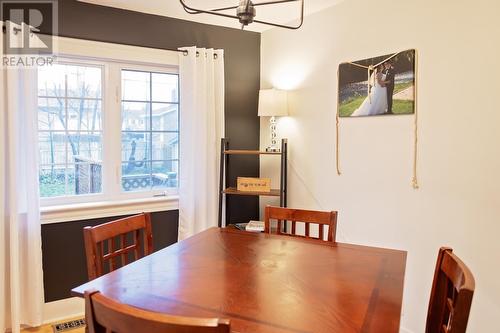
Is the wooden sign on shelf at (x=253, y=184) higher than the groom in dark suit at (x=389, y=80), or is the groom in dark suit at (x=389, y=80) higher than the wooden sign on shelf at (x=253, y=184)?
the groom in dark suit at (x=389, y=80)

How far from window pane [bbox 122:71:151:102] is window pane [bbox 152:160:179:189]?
561mm

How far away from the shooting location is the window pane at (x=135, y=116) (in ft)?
10.2

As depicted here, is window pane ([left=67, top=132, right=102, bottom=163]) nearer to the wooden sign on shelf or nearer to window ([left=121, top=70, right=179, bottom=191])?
window ([left=121, top=70, right=179, bottom=191])

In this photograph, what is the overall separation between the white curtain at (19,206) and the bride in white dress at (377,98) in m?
2.23

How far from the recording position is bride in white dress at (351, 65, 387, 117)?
254cm

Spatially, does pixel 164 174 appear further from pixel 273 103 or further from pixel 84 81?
pixel 273 103

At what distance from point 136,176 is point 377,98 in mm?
1959

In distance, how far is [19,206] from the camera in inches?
101

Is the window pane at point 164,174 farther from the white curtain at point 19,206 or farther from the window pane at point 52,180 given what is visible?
the white curtain at point 19,206

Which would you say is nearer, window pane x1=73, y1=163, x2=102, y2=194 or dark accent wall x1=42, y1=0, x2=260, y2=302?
dark accent wall x1=42, y1=0, x2=260, y2=302

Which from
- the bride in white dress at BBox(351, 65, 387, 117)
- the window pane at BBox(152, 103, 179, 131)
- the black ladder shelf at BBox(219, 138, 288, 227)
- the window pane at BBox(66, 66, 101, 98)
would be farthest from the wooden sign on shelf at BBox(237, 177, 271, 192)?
the window pane at BBox(66, 66, 101, 98)

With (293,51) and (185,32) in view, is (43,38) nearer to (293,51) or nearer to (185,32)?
(185,32)

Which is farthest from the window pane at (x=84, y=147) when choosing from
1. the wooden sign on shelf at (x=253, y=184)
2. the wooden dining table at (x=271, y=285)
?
the wooden dining table at (x=271, y=285)

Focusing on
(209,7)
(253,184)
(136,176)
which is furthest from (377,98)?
(136,176)
